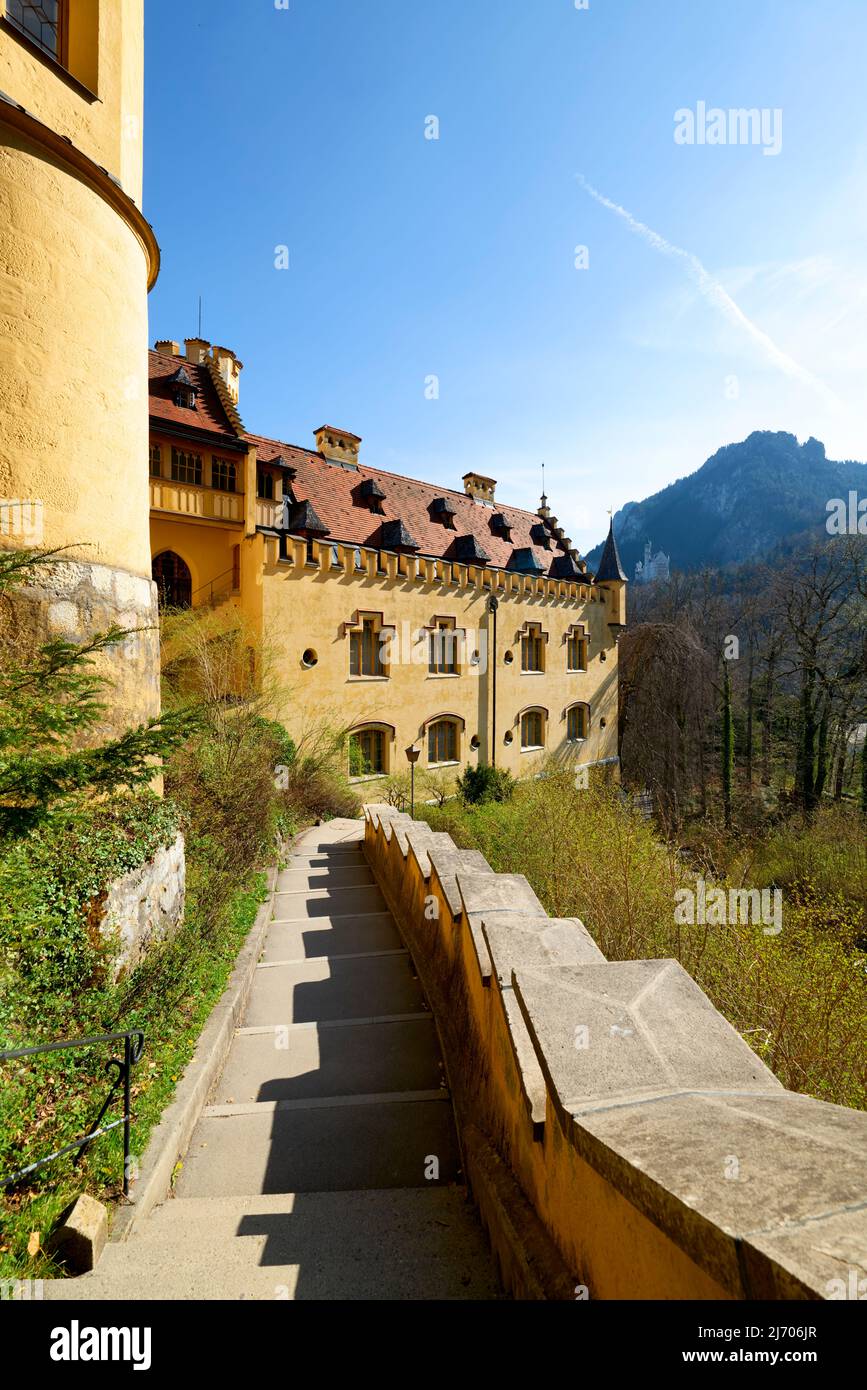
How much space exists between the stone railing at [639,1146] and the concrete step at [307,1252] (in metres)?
0.22

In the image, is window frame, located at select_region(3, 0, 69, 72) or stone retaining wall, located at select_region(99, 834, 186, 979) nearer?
stone retaining wall, located at select_region(99, 834, 186, 979)

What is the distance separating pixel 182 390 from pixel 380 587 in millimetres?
7931

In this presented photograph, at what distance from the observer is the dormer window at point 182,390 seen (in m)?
17.2

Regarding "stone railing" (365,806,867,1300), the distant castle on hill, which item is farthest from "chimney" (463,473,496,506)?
the distant castle on hill

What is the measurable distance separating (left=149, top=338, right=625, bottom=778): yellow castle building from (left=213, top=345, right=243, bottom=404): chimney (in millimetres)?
73

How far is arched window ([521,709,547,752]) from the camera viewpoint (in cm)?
2611

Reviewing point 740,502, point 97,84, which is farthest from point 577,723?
point 740,502

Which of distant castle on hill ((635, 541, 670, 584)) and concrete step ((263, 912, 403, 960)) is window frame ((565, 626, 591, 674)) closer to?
concrete step ((263, 912, 403, 960))

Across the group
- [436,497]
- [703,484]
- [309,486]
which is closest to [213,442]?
[309,486]

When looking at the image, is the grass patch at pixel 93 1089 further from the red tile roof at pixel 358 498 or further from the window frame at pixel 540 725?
the window frame at pixel 540 725

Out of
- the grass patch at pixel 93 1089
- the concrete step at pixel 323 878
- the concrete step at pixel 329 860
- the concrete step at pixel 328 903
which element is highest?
the grass patch at pixel 93 1089

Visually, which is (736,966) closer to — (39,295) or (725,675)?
(39,295)

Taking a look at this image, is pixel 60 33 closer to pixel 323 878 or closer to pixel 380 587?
pixel 323 878

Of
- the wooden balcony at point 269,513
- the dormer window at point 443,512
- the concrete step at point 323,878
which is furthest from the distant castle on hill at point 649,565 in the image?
the concrete step at point 323,878
